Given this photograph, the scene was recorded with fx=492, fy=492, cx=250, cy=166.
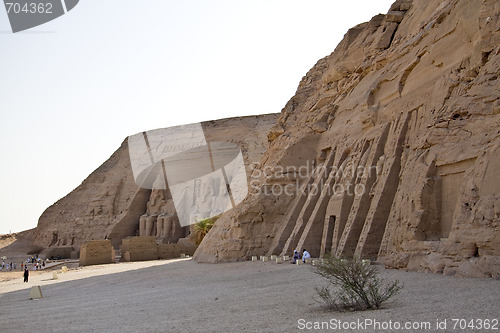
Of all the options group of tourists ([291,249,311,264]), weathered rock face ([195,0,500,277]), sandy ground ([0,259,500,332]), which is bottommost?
group of tourists ([291,249,311,264])

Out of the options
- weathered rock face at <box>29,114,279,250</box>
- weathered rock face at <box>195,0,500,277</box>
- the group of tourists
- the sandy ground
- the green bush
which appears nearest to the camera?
the sandy ground

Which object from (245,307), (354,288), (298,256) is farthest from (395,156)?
(354,288)

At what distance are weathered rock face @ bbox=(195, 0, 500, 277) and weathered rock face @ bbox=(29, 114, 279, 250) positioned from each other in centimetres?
2237

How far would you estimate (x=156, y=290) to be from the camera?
12422 millimetres

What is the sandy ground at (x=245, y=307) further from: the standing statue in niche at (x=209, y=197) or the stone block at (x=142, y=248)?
the standing statue in niche at (x=209, y=197)

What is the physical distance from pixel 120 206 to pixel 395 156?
40393mm

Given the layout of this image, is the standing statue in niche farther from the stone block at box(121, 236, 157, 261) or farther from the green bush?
the green bush

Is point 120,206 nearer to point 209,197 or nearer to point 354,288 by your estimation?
point 209,197

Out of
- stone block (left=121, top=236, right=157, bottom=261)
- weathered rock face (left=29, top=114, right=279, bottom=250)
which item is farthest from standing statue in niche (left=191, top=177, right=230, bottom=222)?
stone block (left=121, top=236, right=157, bottom=261)

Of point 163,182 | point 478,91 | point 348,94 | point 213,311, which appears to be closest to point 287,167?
point 348,94

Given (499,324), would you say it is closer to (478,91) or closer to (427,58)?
(478,91)

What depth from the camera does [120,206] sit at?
1976 inches

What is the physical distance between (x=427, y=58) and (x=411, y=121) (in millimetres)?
1911

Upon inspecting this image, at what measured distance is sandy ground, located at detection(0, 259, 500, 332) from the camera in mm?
5871
